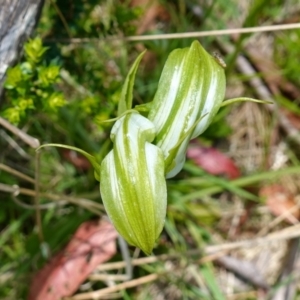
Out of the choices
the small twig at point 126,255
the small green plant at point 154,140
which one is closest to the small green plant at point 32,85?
the small green plant at point 154,140

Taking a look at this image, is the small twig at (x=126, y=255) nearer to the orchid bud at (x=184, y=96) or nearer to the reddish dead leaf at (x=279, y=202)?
the reddish dead leaf at (x=279, y=202)

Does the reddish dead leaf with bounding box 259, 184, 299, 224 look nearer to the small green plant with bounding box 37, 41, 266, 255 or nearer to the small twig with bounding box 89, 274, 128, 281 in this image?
the small twig with bounding box 89, 274, 128, 281

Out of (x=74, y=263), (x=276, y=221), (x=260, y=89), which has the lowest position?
(x=276, y=221)

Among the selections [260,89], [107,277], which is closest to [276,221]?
[260,89]

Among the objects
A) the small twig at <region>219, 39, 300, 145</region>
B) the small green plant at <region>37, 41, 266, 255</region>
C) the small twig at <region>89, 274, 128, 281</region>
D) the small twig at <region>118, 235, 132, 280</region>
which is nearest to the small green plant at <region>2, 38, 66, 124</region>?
the small green plant at <region>37, 41, 266, 255</region>

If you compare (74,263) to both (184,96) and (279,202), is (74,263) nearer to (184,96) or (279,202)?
(279,202)

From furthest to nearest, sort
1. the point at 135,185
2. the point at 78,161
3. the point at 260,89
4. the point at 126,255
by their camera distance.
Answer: the point at 260,89
the point at 78,161
the point at 126,255
the point at 135,185

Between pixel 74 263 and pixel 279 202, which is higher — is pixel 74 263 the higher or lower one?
the higher one
